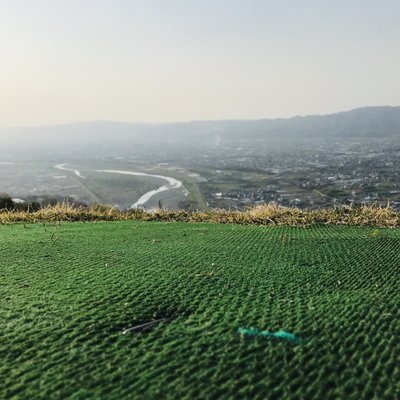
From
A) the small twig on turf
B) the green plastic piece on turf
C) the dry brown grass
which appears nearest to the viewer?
the green plastic piece on turf

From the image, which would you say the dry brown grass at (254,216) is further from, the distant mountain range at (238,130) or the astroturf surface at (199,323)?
the distant mountain range at (238,130)

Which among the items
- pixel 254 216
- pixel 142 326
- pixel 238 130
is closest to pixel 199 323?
pixel 142 326

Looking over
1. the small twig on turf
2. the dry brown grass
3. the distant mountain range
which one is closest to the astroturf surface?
the small twig on turf

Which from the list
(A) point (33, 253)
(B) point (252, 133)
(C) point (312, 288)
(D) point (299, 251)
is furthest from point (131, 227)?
(B) point (252, 133)

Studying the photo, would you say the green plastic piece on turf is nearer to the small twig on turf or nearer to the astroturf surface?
the astroturf surface

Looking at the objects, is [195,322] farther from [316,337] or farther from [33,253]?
[33,253]

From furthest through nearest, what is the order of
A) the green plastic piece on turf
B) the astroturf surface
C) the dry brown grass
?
the dry brown grass → the green plastic piece on turf → the astroturf surface
